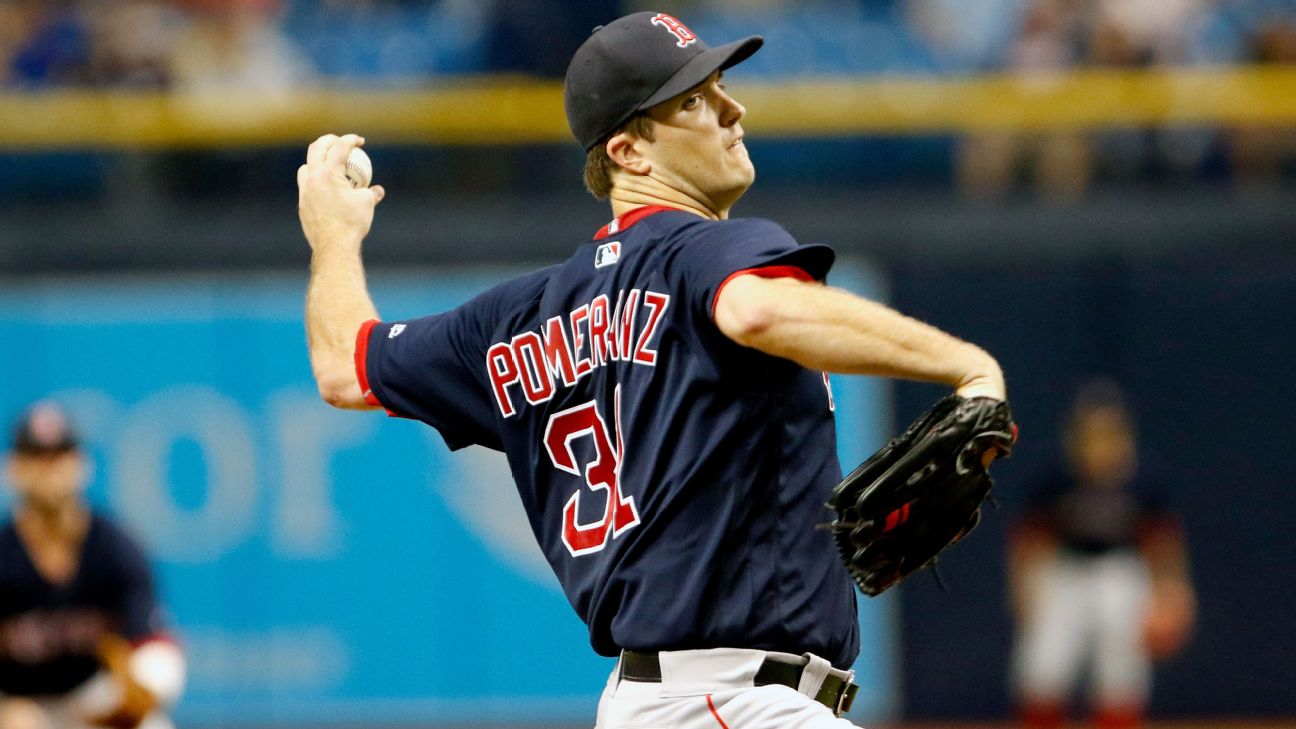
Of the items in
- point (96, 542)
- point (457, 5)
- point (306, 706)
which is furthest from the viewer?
point (457, 5)

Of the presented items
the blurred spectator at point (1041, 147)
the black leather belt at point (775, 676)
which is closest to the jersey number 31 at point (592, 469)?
the black leather belt at point (775, 676)

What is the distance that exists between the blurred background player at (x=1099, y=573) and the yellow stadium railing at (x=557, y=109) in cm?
178

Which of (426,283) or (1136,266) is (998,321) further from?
(426,283)

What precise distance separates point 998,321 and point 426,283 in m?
3.37

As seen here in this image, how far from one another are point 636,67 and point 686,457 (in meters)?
0.71

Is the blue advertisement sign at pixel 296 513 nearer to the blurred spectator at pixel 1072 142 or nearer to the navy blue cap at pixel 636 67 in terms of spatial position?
the blurred spectator at pixel 1072 142

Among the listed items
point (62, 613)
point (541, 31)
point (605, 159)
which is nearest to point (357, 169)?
point (605, 159)

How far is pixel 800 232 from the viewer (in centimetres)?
1098

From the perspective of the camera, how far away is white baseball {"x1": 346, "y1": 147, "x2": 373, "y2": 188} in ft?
12.9

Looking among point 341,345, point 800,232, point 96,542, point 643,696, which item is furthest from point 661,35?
point 800,232

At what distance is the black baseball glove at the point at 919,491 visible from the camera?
2.88m

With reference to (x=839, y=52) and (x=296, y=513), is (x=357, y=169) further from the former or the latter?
(x=839, y=52)

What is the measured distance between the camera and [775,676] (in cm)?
312

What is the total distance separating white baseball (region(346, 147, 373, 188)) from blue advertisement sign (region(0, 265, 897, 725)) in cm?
693
